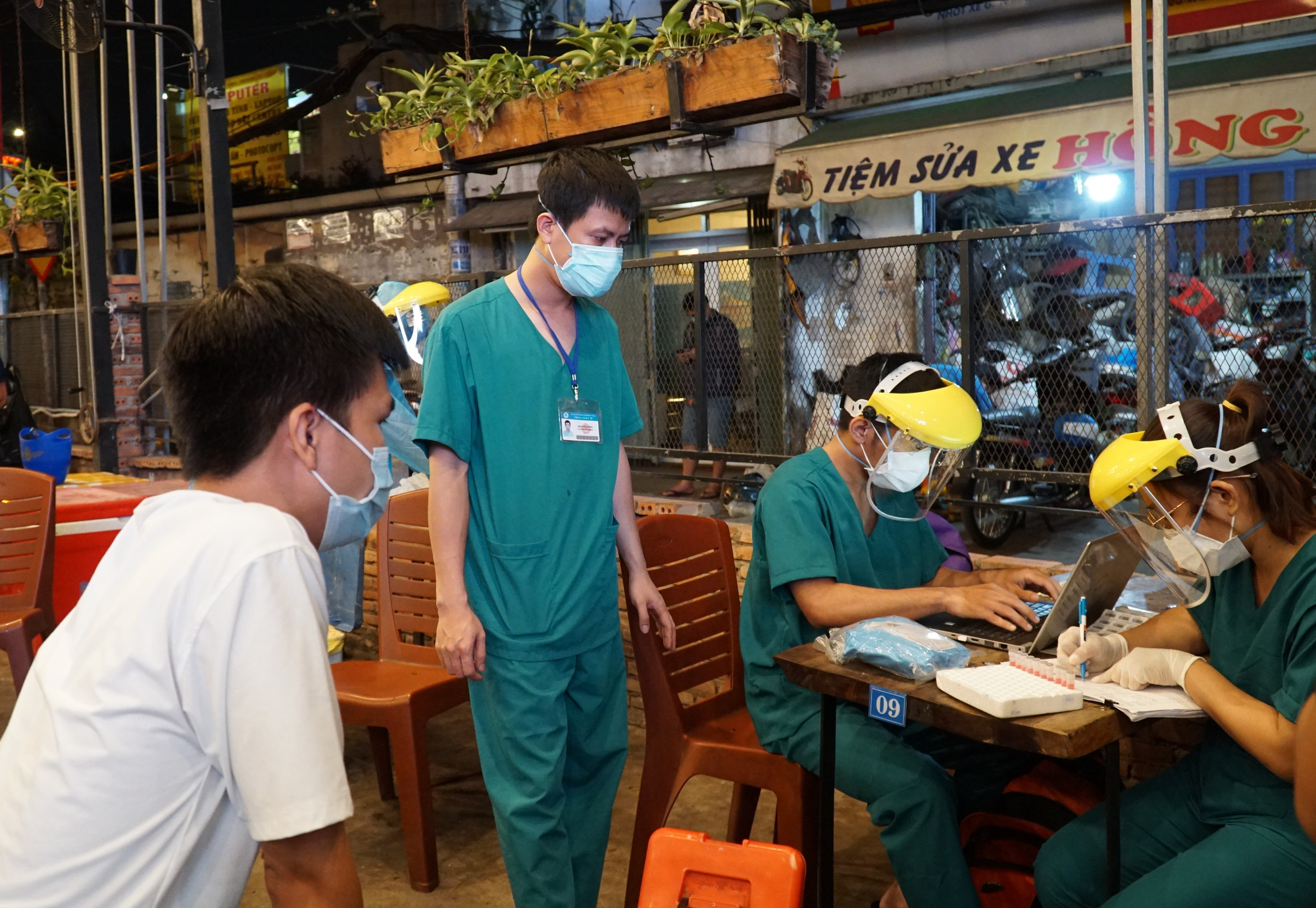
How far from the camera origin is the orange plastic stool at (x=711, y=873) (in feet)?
6.40

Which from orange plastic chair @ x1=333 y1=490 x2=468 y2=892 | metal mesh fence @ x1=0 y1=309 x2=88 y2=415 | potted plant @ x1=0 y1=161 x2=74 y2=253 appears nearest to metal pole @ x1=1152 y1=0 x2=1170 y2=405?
orange plastic chair @ x1=333 y1=490 x2=468 y2=892

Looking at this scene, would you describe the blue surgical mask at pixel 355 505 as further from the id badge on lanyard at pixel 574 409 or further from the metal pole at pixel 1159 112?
the metal pole at pixel 1159 112

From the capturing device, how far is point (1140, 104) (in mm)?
3619

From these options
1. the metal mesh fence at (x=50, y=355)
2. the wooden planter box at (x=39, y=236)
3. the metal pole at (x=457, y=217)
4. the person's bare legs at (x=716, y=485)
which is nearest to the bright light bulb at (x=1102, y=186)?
the person's bare legs at (x=716, y=485)

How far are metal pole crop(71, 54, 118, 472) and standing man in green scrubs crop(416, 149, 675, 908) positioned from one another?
25.2ft

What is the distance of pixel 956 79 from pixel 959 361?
5.28 meters

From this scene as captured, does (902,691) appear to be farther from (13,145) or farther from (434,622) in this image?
(13,145)

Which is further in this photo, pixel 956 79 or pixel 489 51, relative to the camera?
pixel 489 51

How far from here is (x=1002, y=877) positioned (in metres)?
2.75

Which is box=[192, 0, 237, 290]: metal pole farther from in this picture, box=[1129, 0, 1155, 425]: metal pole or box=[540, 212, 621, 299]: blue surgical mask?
box=[1129, 0, 1155, 425]: metal pole

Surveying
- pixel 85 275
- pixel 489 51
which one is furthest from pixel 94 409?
pixel 489 51

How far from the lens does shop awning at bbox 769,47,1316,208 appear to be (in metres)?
6.07

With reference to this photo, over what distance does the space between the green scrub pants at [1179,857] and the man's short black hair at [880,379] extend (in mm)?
1063

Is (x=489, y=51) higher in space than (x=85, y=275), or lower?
higher
